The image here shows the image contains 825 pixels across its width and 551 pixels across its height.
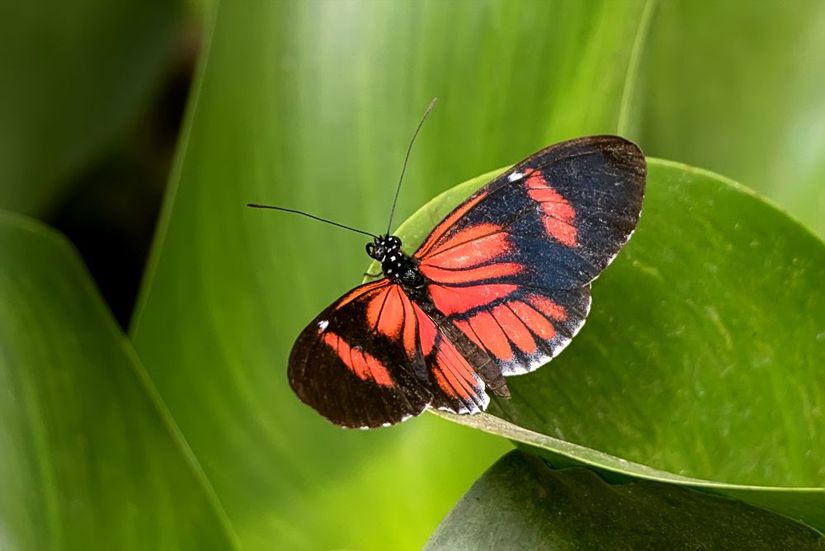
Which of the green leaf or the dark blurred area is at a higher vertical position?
the green leaf

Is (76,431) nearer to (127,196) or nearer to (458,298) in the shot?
(458,298)

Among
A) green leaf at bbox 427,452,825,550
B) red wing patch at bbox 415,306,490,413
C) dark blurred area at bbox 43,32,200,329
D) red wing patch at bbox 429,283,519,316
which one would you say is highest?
red wing patch at bbox 429,283,519,316

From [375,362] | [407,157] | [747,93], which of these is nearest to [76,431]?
[375,362]

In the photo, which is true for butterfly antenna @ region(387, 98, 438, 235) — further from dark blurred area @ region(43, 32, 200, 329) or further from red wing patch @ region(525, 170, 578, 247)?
dark blurred area @ region(43, 32, 200, 329)

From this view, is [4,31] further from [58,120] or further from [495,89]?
[495,89]

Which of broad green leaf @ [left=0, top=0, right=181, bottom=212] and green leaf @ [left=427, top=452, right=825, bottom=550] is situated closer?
green leaf @ [left=427, top=452, right=825, bottom=550]

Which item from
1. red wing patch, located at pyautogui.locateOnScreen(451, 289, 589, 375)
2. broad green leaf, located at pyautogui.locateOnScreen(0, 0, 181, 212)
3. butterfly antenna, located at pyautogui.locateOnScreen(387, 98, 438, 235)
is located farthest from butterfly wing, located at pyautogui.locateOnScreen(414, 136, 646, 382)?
broad green leaf, located at pyautogui.locateOnScreen(0, 0, 181, 212)

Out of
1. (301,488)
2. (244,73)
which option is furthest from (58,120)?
(301,488)
